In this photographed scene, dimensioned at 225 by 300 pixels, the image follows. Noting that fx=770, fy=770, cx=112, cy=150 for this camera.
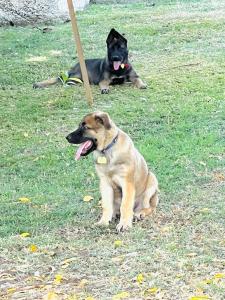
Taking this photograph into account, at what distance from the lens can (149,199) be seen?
22.1 feet

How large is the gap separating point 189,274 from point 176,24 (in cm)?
1219

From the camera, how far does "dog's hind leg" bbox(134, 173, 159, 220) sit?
6625mm

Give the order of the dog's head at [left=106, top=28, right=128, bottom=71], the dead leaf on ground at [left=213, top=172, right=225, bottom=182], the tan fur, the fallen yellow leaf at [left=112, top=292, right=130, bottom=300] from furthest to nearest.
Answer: the dog's head at [left=106, top=28, right=128, bottom=71] < the dead leaf on ground at [left=213, top=172, right=225, bottom=182] < the tan fur < the fallen yellow leaf at [left=112, top=292, right=130, bottom=300]

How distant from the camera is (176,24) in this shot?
16.8 meters

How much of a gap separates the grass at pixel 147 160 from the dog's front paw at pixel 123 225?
0.28 feet

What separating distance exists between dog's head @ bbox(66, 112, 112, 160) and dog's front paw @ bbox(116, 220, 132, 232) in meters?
0.68

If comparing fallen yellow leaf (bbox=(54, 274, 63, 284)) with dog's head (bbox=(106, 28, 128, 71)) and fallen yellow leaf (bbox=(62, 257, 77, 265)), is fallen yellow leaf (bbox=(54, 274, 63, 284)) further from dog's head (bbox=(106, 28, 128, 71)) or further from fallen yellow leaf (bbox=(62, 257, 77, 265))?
dog's head (bbox=(106, 28, 128, 71))

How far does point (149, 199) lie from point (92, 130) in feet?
2.65

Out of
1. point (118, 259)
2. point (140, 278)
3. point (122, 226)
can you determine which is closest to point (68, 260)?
point (118, 259)

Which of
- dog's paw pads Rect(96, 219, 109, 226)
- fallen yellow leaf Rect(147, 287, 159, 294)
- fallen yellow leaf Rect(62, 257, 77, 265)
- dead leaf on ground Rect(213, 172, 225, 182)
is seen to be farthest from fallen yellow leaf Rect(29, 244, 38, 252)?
dead leaf on ground Rect(213, 172, 225, 182)

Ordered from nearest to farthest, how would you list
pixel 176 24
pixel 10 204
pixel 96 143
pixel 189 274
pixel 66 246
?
pixel 189 274
pixel 66 246
pixel 96 143
pixel 10 204
pixel 176 24

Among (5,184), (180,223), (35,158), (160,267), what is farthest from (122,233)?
(35,158)

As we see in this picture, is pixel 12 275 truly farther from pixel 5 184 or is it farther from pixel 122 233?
pixel 5 184

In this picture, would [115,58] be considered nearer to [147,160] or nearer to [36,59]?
[36,59]
